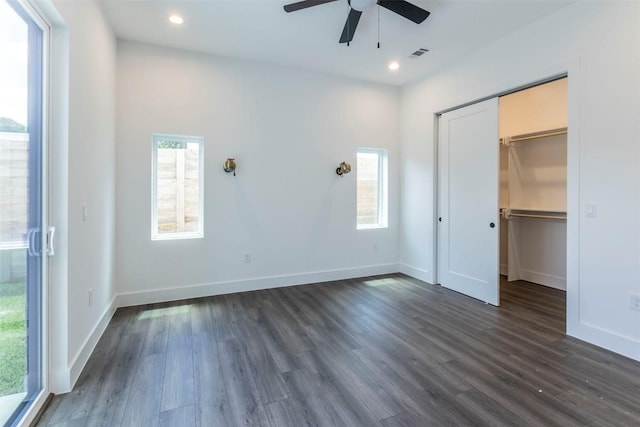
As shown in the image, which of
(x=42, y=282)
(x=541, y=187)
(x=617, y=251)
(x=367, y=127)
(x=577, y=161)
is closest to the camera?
(x=42, y=282)

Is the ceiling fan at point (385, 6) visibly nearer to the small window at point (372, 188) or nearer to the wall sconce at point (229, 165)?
the wall sconce at point (229, 165)

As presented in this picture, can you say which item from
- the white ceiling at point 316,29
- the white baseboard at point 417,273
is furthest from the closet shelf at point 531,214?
the white ceiling at point 316,29

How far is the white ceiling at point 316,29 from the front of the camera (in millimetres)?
2836

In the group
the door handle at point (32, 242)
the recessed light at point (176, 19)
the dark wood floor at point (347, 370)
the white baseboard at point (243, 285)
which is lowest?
the dark wood floor at point (347, 370)

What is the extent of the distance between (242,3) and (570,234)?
12.3 ft

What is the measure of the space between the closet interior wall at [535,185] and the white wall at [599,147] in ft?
4.77

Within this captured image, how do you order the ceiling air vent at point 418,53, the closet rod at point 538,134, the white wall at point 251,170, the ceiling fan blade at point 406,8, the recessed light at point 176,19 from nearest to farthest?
1. the ceiling fan blade at point 406,8
2. the recessed light at point 176,19
3. the white wall at point 251,170
4. the ceiling air vent at point 418,53
5. the closet rod at point 538,134

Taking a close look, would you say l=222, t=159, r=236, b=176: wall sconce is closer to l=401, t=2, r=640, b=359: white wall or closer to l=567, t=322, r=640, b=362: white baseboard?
l=401, t=2, r=640, b=359: white wall

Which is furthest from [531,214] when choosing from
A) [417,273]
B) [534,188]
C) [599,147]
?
[599,147]

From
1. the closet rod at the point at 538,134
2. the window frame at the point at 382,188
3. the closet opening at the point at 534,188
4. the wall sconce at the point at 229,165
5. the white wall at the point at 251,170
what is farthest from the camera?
the window frame at the point at 382,188

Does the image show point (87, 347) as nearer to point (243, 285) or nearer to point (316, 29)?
point (243, 285)

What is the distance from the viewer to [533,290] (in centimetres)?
416

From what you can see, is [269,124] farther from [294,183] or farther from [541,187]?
[541,187]

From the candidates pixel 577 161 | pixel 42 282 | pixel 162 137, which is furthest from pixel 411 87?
pixel 42 282
